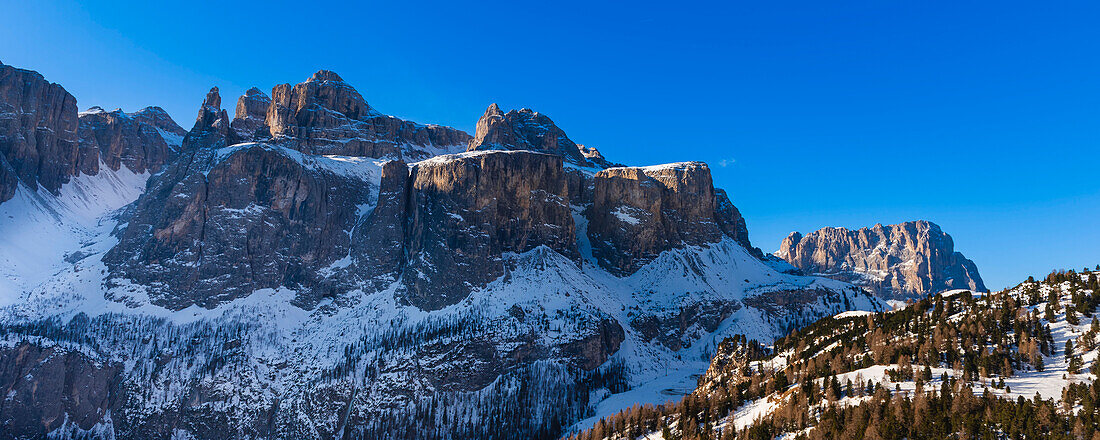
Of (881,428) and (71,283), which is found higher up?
(71,283)

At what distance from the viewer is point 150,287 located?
199m

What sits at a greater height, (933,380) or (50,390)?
(933,380)

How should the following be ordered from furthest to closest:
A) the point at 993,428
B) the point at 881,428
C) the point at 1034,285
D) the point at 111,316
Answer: the point at 111,316 < the point at 1034,285 < the point at 881,428 < the point at 993,428

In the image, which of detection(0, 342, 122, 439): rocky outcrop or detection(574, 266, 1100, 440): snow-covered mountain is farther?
detection(0, 342, 122, 439): rocky outcrop

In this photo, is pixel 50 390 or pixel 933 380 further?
pixel 50 390

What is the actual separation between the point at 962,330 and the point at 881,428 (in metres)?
30.9

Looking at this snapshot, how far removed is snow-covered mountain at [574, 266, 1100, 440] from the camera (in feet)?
218

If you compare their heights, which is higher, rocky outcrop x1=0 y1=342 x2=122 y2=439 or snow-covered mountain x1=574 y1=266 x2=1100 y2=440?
snow-covered mountain x1=574 y1=266 x2=1100 y2=440

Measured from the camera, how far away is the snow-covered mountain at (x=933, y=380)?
2611 inches

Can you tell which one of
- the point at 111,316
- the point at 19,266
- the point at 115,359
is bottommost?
the point at 115,359

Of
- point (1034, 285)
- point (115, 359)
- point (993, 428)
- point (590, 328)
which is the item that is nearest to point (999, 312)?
point (1034, 285)

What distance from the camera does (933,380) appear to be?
80.9 meters

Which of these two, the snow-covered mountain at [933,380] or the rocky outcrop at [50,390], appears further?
the rocky outcrop at [50,390]

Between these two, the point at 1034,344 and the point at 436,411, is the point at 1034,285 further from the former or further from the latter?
the point at 436,411
